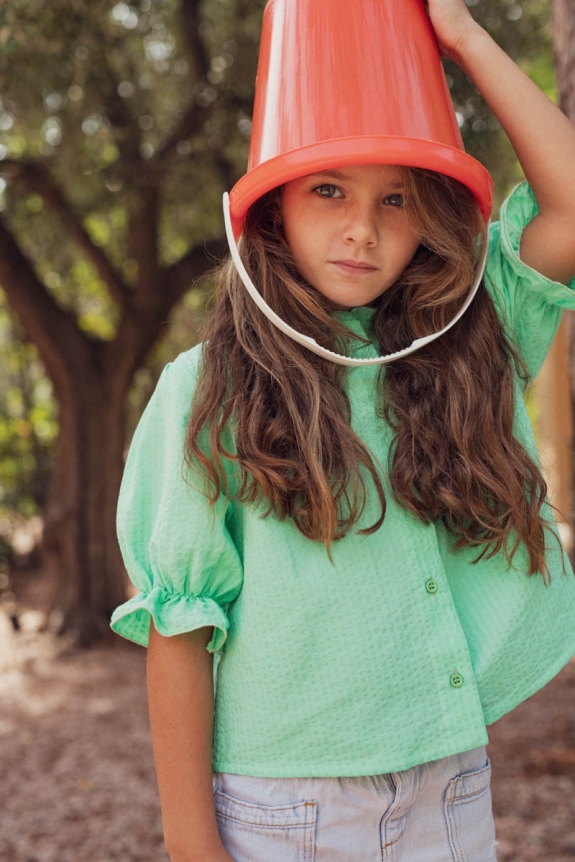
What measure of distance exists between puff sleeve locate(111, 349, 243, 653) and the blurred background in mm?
1918

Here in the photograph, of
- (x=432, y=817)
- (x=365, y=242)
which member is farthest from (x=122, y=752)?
(x=365, y=242)

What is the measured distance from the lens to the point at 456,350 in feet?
4.92

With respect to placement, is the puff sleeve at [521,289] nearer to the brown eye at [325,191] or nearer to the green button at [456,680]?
the brown eye at [325,191]

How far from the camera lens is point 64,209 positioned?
5.70m

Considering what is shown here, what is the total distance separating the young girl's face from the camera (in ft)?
4.57

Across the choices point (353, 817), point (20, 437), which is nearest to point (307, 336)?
point (353, 817)

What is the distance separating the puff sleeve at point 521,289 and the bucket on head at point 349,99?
6.1 inches

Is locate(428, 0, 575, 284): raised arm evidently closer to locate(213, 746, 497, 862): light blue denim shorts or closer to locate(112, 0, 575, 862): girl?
locate(112, 0, 575, 862): girl

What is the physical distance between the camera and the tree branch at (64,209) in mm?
5438

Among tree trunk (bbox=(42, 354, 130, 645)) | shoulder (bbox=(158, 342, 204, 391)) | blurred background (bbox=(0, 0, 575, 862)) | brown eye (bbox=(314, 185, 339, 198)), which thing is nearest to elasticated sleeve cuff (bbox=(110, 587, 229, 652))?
shoulder (bbox=(158, 342, 204, 391))

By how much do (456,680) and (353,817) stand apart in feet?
0.85

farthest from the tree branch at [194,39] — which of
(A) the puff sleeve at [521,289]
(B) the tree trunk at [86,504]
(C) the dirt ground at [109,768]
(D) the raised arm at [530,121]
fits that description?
(A) the puff sleeve at [521,289]

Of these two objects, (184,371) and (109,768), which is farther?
(109,768)

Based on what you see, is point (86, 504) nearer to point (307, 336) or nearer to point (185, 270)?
point (185, 270)
